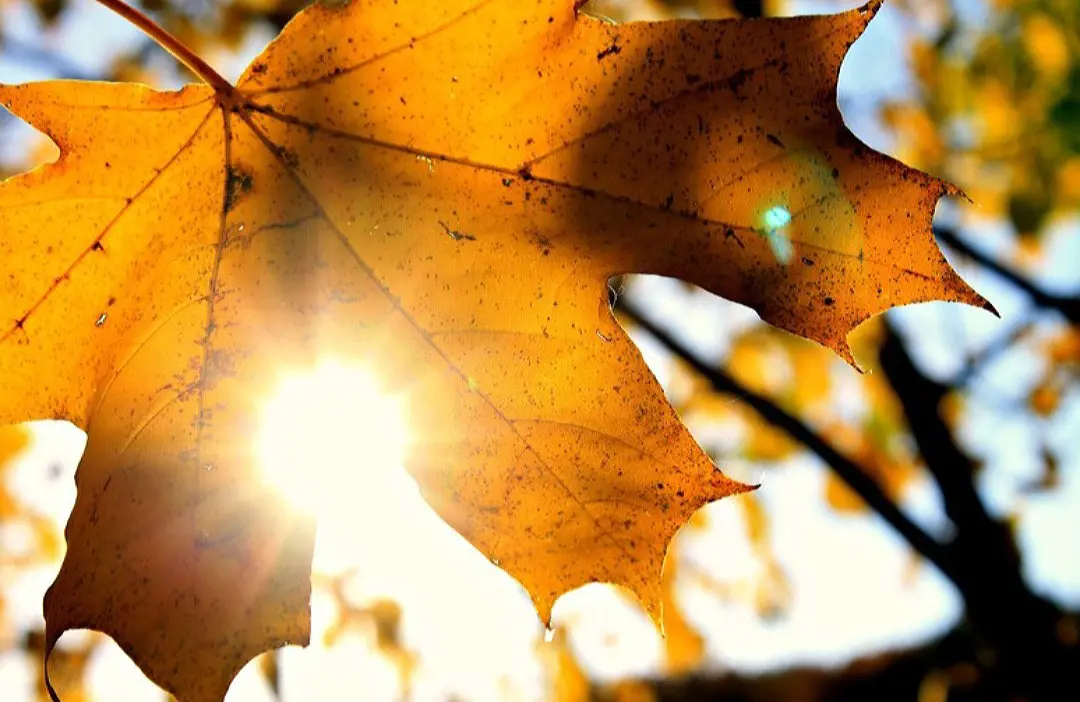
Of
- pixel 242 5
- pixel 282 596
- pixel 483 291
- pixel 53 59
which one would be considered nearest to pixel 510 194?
pixel 483 291

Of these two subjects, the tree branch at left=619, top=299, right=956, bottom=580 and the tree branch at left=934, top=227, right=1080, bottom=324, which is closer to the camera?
the tree branch at left=619, top=299, right=956, bottom=580

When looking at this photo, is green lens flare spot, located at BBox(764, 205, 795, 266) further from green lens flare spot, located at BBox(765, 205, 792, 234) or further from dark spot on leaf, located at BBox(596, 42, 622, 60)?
dark spot on leaf, located at BBox(596, 42, 622, 60)

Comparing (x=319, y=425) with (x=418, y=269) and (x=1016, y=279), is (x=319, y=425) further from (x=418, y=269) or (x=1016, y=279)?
(x=1016, y=279)

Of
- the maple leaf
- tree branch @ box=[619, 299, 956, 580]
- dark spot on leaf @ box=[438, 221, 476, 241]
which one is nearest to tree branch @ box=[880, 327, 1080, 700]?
tree branch @ box=[619, 299, 956, 580]

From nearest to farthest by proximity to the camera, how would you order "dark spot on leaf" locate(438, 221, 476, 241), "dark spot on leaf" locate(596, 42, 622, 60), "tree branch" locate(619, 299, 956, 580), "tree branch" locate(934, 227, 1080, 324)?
1. "dark spot on leaf" locate(596, 42, 622, 60)
2. "dark spot on leaf" locate(438, 221, 476, 241)
3. "tree branch" locate(619, 299, 956, 580)
4. "tree branch" locate(934, 227, 1080, 324)

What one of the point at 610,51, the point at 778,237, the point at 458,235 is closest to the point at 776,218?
the point at 778,237

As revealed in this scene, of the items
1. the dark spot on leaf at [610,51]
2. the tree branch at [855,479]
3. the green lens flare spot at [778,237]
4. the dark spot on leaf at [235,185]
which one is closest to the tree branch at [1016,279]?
the tree branch at [855,479]

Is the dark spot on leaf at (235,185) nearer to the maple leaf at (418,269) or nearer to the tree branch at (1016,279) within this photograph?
the maple leaf at (418,269)
